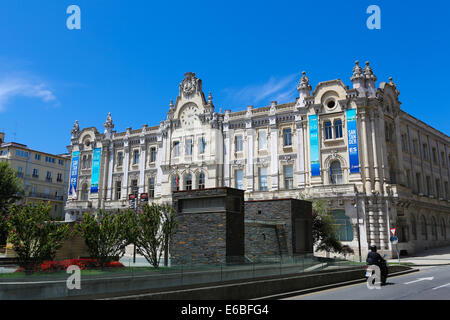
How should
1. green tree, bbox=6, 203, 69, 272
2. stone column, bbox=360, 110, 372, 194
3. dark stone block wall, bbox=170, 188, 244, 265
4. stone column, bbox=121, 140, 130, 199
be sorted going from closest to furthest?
green tree, bbox=6, 203, 69, 272
dark stone block wall, bbox=170, 188, 244, 265
stone column, bbox=360, 110, 372, 194
stone column, bbox=121, 140, 130, 199

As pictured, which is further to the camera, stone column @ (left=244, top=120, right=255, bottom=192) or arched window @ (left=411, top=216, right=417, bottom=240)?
stone column @ (left=244, top=120, right=255, bottom=192)

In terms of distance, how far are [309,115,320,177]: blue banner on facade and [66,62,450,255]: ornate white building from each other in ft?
0.35

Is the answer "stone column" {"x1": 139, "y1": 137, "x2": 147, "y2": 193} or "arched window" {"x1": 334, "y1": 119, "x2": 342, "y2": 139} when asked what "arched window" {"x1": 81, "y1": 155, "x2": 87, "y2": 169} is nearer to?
"stone column" {"x1": 139, "y1": 137, "x2": 147, "y2": 193}

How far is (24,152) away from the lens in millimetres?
65000

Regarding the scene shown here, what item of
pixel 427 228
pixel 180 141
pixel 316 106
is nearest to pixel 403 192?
pixel 427 228

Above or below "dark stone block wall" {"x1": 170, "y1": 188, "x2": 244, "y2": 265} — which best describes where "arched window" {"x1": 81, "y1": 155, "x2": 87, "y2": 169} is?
above

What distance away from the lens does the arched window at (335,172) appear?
41.8m

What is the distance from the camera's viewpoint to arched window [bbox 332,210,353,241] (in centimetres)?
3922

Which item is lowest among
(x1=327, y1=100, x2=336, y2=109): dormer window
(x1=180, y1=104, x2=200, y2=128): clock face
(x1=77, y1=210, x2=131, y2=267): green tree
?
(x1=77, y1=210, x2=131, y2=267): green tree

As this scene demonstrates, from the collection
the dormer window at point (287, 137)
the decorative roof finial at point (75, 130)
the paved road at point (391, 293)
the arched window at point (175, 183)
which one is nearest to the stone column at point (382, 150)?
the dormer window at point (287, 137)

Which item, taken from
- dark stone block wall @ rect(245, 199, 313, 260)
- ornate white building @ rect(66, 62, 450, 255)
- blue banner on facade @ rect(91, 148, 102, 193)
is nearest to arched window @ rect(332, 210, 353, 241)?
ornate white building @ rect(66, 62, 450, 255)

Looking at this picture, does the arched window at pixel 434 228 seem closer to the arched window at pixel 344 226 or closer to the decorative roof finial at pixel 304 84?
the arched window at pixel 344 226

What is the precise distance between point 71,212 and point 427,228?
156ft
